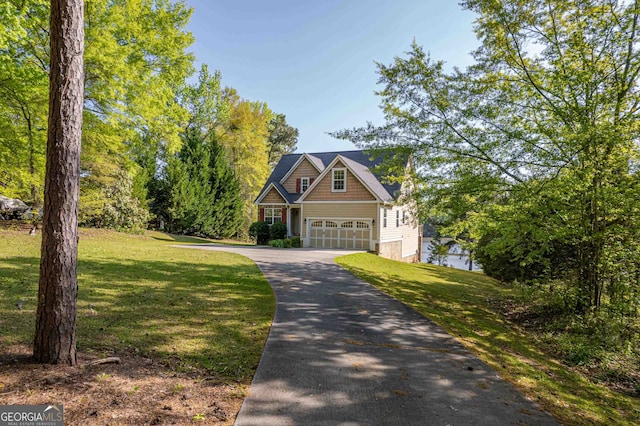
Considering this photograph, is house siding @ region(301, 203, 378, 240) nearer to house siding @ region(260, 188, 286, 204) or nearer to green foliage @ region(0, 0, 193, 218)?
house siding @ region(260, 188, 286, 204)

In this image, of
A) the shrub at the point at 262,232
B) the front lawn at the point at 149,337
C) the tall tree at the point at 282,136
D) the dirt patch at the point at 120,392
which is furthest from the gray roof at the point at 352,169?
the tall tree at the point at 282,136

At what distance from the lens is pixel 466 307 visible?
31.6ft

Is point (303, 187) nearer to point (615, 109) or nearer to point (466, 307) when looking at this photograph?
point (466, 307)

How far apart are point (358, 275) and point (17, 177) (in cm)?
1397

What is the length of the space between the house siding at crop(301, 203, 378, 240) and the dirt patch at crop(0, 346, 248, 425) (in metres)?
17.9

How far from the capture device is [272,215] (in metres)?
25.7

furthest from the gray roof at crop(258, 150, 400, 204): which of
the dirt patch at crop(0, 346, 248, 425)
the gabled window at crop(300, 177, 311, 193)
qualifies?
the dirt patch at crop(0, 346, 248, 425)

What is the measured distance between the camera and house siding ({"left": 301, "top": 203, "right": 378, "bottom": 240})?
69.3 ft

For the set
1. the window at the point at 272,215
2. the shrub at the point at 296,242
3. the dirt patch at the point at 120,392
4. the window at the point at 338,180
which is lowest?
the dirt patch at the point at 120,392

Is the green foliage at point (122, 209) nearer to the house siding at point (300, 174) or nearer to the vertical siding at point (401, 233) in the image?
the house siding at point (300, 174)

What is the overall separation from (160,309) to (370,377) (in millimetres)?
4137

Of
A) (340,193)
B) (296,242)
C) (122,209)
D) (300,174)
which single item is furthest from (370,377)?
(300,174)

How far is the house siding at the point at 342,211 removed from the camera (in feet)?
69.3

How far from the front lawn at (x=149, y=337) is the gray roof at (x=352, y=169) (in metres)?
13.6
